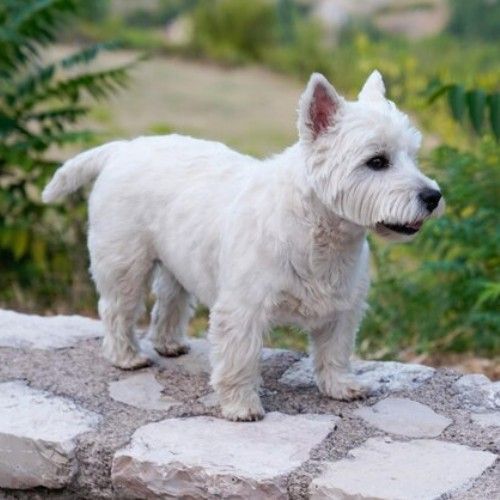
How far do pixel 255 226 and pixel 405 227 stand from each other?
629mm

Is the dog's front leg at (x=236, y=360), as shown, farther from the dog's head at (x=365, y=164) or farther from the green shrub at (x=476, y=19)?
the green shrub at (x=476, y=19)

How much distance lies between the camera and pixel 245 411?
4.82 m

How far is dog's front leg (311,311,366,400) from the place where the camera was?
503 cm

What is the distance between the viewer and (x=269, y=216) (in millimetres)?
4668

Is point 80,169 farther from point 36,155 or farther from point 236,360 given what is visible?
point 36,155

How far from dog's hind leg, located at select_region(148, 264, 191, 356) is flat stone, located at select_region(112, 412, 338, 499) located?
856mm

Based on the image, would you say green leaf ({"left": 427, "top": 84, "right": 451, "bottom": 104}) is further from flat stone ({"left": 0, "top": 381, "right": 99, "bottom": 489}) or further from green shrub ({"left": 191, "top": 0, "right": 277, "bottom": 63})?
green shrub ({"left": 191, "top": 0, "right": 277, "bottom": 63})

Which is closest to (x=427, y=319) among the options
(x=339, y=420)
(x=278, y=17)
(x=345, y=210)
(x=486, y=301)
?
(x=486, y=301)

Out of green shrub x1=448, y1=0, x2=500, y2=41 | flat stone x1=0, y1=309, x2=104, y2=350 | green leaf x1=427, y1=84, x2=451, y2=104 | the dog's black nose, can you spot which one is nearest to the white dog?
Result: the dog's black nose

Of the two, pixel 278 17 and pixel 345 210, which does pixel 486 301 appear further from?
pixel 278 17

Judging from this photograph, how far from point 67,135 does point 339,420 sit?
3.88m

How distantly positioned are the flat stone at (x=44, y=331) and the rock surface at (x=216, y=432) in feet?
0.52

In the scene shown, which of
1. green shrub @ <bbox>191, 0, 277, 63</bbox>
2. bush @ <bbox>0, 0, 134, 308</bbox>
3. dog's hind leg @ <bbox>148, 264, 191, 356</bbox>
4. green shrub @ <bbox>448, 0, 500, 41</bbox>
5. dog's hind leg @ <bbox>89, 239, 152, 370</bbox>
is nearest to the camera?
→ dog's hind leg @ <bbox>89, 239, 152, 370</bbox>

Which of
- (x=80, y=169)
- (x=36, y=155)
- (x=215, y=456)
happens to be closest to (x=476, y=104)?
(x=80, y=169)
